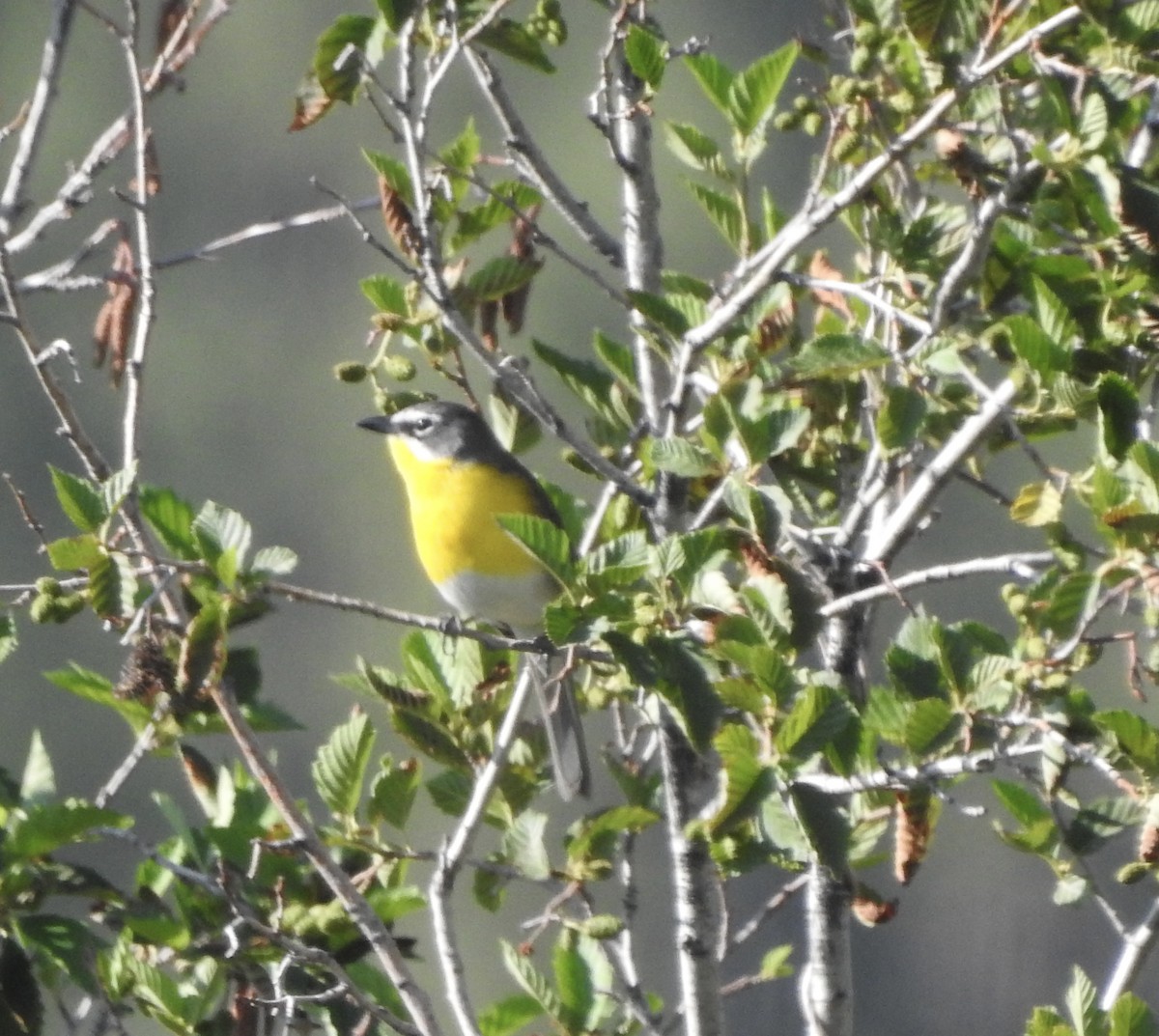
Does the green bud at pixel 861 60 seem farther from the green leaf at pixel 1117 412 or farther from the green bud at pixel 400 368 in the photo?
the green bud at pixel 400 368

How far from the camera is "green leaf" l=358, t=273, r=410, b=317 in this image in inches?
91.7

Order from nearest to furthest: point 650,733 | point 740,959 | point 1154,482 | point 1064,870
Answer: point 1154,482, point 1064,870, point 650,733, point 740,959

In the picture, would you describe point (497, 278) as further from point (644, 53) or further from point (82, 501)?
point (82, 501)

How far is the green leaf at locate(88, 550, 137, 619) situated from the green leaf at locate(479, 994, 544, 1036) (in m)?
0.74

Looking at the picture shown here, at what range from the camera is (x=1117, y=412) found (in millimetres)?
1909

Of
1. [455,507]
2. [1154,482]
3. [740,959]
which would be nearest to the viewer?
[1154,482]

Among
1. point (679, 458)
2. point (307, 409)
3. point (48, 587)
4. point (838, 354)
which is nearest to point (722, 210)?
point (838, 354)

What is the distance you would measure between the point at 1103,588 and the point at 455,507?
1.77 metres

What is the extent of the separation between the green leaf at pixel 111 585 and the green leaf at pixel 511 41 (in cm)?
83

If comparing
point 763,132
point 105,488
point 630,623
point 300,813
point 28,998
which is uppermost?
point 763,132

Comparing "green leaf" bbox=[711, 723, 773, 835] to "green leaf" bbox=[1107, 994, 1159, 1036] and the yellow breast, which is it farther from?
the yellow breast

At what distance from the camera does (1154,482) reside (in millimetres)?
1798

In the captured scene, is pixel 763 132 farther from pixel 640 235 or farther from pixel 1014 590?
pixel 1014 590

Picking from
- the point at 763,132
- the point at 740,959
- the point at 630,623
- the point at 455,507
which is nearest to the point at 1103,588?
the point at 630,623
